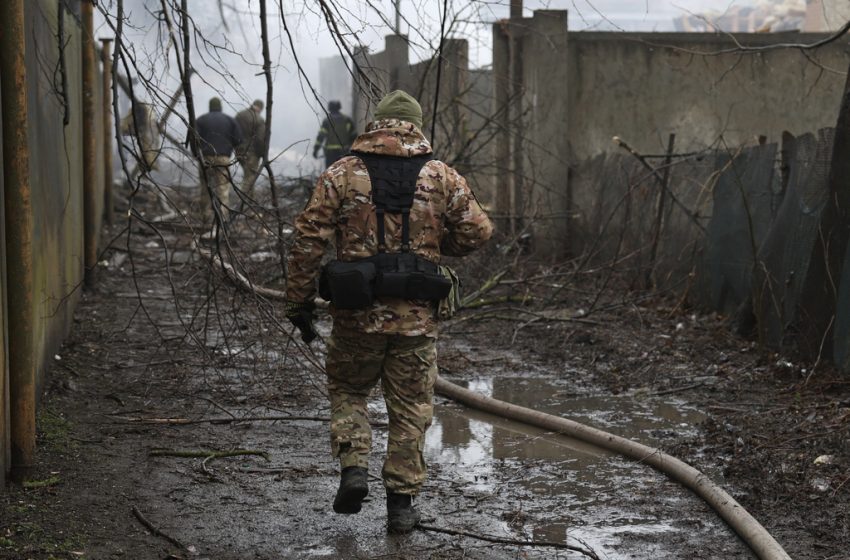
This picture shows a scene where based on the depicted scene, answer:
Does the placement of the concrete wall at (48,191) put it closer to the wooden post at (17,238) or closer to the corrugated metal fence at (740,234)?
the wooden post at (17,238)

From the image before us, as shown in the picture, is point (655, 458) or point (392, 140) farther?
point (655, 458)

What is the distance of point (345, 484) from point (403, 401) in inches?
16.9

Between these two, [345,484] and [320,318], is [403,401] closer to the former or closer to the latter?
[345,484]

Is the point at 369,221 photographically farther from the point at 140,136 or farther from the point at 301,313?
the point at 140,136

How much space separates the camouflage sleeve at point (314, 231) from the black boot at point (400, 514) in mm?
976

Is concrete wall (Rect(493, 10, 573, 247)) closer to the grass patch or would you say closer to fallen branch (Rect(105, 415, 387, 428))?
fallen branch (Rect(105, 415, 387, 428))

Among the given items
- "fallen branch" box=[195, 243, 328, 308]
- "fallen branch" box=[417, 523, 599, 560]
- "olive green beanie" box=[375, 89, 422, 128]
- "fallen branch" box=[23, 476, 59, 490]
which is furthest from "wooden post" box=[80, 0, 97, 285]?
"fallen branch" box=[417, 523, 599, 560]

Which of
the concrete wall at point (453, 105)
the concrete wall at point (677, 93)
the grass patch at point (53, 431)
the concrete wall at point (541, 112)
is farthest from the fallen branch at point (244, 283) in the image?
the concrete wall at point (677, 93)

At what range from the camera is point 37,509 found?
4172 millimetres

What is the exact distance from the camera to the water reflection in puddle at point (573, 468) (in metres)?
4.30

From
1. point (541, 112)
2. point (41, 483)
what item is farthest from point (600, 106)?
Result: point (41, 483)

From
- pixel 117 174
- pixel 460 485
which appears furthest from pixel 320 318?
pixel 117 174

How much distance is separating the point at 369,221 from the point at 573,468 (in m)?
1.79

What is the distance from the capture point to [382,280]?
4.20 metres
